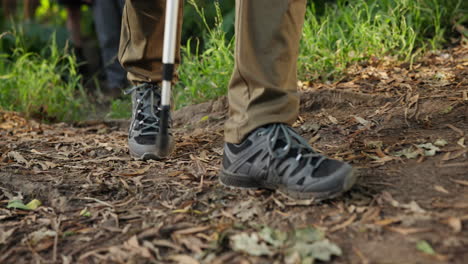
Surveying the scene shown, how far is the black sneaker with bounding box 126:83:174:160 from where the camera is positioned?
2.01m

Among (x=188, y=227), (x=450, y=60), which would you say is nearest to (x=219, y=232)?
(x=188, y=227)

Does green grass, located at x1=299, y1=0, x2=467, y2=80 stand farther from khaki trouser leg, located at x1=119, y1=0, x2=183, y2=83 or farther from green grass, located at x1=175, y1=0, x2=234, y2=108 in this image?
khaki trouser leg, located at x1=119, y1=0, x2=183, y2=83

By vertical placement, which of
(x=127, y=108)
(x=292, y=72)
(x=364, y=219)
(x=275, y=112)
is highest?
(x=292, y=72)

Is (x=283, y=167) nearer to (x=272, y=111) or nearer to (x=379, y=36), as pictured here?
(x=272, y=111)

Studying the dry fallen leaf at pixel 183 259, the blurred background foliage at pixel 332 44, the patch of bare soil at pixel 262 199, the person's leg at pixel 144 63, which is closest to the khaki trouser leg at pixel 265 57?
the patch of bare soil at pixel 262 199

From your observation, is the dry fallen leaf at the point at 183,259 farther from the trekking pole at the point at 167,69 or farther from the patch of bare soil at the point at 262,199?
the trekking pole at the point at 167,69

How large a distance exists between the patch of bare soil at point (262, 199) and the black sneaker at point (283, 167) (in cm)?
5

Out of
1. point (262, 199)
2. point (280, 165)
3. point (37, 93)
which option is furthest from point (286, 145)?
point (37, 93)

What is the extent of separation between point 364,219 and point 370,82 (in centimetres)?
149

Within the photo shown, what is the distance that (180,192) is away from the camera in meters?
1.62

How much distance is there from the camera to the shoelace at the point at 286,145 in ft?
4.80

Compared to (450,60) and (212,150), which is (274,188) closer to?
(212,150)

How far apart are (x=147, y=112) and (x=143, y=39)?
34 centimetres

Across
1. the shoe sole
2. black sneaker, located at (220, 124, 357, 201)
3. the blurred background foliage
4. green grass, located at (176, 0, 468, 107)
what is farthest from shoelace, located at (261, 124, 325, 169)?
green grass, located at (176, 0, 468, 107)
